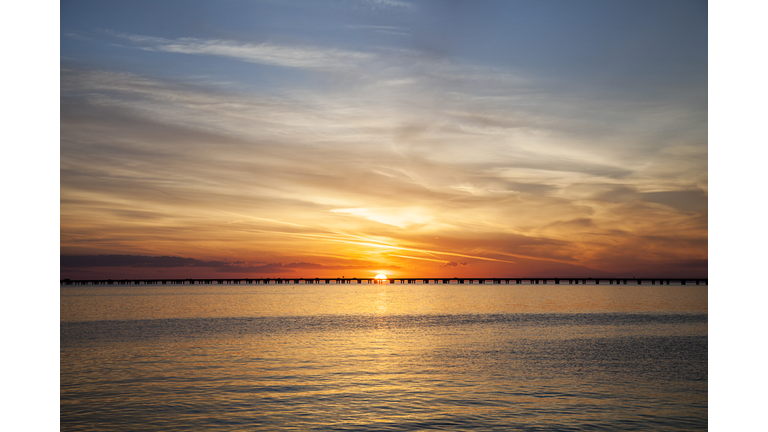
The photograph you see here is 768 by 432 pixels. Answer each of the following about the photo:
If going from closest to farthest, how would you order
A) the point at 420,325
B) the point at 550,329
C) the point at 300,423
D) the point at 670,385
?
the point at 300,423
the point at 670,385
the point at 550,329
the point at 420,325

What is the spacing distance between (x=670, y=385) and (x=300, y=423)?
1720cm

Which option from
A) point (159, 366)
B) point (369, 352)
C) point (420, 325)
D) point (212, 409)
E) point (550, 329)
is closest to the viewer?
point (212, 409)

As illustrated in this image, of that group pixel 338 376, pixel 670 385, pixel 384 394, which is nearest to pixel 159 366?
pixel 338 376

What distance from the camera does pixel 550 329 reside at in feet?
166

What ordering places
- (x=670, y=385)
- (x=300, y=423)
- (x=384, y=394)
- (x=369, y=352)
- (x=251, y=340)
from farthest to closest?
(x=251, y=340) < (x=369, y=352) < (x=670, y=385) < (x=384, y=394) < (x=300, y=423)

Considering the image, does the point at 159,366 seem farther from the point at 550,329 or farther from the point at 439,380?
the point at 550,329

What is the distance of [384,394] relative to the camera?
2175 cm
